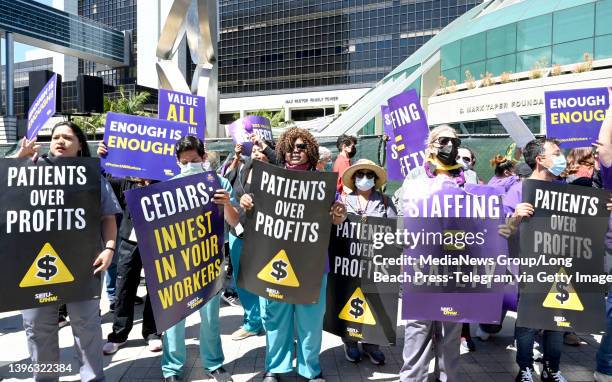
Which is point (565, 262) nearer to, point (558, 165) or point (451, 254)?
point (558, 165)

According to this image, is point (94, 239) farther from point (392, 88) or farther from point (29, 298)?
point (392, 88)

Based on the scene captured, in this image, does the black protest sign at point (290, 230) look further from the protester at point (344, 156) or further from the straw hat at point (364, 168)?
the protester at point (344, 156)

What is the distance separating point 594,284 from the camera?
3.38m

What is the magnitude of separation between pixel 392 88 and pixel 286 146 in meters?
23.7

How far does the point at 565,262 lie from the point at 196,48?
11.2m

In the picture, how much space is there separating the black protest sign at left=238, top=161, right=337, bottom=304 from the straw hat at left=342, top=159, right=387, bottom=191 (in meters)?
0.64

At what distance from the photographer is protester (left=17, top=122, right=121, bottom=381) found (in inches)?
124

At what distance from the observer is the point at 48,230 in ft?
9.85

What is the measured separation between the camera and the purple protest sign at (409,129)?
19.6 ft

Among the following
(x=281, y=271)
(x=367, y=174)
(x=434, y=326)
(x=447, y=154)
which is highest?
(x=447, y=154)

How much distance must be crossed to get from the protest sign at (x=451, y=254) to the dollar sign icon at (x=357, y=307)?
59 centimetres

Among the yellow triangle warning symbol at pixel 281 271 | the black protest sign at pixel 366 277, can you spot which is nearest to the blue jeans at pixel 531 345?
the black protest sign at pixel 366 277

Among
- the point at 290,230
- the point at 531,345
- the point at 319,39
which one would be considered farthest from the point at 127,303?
the point at 319,39

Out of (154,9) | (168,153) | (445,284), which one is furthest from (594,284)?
(154,9)
